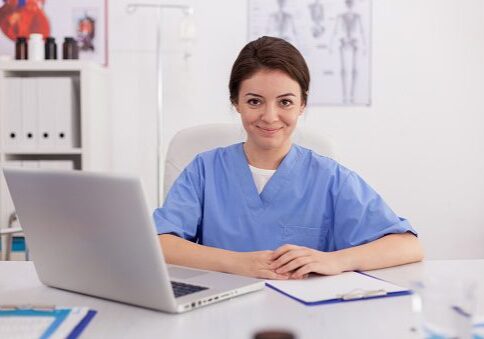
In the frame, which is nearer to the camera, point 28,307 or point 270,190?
point 28,307

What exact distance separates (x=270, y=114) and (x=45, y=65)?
148cm

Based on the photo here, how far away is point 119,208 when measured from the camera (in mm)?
937

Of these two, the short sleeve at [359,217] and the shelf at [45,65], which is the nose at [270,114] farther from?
the shelf at [45,65]

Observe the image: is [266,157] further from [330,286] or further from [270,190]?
[330,286]

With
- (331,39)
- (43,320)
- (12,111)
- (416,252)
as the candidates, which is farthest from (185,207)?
(331,39)

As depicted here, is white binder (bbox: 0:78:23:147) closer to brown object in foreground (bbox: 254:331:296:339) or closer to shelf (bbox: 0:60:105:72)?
shelf (bbox: 0:60:105:72)

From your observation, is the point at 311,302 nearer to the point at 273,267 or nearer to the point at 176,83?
the point at 273,267

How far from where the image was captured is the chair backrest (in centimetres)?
179

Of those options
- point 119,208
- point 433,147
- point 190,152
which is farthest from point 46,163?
point 119,208

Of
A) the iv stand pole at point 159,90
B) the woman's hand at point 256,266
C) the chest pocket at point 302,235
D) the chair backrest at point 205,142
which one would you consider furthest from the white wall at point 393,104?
the woman's hand at point 256,266

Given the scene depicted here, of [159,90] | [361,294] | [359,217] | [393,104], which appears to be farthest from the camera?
Result: [393,104]

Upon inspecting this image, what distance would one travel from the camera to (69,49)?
110 inches

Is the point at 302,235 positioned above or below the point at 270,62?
below

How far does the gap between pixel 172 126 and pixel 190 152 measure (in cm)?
126
